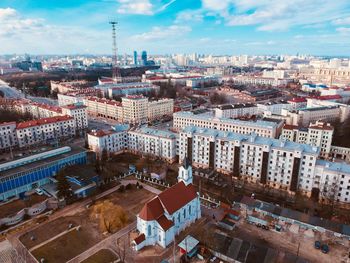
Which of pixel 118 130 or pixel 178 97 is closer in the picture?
pixel 118 130

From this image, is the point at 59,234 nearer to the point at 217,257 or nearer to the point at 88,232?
the point at 88,232

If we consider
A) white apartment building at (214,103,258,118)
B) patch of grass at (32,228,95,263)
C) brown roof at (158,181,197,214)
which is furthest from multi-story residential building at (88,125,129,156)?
white apartment building at (214,103,258,118)

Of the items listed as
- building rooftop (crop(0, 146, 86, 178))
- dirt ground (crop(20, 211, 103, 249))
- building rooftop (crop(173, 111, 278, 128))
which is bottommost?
dirt ground (crop(20, 211, 103, 249))

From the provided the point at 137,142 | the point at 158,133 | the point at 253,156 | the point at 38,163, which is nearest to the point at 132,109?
the point at 137,142

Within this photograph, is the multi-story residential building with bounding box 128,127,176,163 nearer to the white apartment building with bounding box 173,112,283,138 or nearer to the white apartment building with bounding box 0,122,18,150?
the white apartment building with bounding box 173,112,283,138

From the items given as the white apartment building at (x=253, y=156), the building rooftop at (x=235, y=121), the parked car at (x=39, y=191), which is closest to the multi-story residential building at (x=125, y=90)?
the building rooftop at (x=235, y=121)

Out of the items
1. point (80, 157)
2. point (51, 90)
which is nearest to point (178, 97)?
point (51, 90)

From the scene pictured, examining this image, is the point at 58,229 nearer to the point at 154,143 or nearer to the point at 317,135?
the point at 154,143

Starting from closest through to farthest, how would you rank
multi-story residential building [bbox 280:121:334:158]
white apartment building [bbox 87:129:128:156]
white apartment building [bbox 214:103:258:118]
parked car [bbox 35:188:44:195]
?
1. parked car [bbox 35:188:44:195]
2. multi-story residential building [bbox 280:121:334:158]
3. white apartment building [bbox 87:129:128:156]
4. white apartment building [bbox 214:103:258:118]
